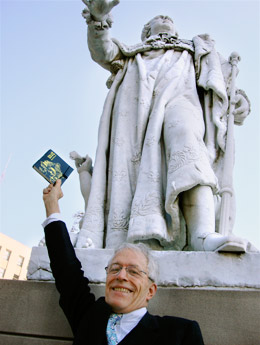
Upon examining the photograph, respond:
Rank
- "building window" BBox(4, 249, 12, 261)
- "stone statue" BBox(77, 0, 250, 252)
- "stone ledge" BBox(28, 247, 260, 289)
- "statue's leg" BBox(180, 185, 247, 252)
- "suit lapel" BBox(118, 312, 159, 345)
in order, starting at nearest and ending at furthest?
"suit lapel" BBox(118, 312, 159, 345)
"stone ledge" BBox(28, 247, 260, 289)
"statue's leg" BBox(180, 185, 247, 252)
"stone statue" BBox(77, 0, 250, 252)
"building window" BBox(4, 249, 12, 261)

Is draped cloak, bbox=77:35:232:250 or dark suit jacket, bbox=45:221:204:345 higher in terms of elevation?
draped cloak, bbox=77:35:232:250

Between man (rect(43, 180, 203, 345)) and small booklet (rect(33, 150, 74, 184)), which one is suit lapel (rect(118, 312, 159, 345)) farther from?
small booklet (rect(33, 150, 74, 184))

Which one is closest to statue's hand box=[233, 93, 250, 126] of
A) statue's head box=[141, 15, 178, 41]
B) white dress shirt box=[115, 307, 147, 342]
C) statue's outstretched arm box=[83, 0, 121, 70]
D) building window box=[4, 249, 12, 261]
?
statue's head box=[141, 15, 178, 41]

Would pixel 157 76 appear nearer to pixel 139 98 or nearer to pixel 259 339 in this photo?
pixel 139 98

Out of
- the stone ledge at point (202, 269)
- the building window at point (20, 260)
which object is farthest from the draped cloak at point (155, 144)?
Answer: the building window at point (20, 260)

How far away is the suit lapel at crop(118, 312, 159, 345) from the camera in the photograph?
1.70 meters

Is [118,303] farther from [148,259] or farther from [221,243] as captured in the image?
[221,243]

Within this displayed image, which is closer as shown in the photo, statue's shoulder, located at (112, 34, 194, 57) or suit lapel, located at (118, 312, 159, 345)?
suit lapel, located at (118, 312, 159, 345)

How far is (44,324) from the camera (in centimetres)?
223

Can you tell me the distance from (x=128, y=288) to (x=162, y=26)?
155 inches

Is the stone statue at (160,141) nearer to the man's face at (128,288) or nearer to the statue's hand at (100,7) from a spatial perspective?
the statue's hand at (100,7)

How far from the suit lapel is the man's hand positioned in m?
0.93

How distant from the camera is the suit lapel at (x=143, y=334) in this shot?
5.58 feet

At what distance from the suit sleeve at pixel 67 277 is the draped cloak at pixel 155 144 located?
729mm
